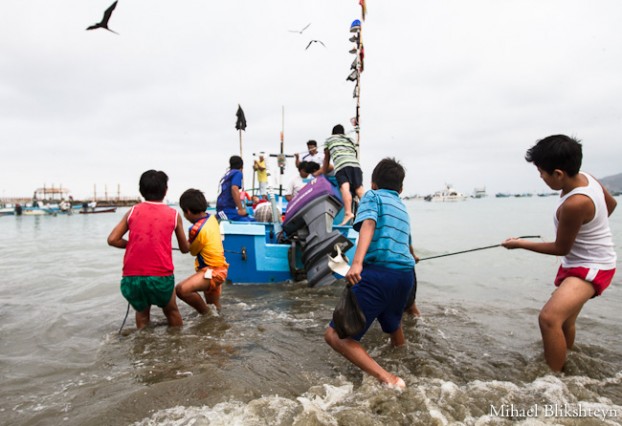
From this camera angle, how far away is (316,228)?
5.80 metres

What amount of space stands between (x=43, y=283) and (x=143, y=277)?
205 inches

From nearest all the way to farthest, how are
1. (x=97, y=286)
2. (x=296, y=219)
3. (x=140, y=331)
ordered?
(x=140, y=331), (x=296, y=219), (x=97, y=286)

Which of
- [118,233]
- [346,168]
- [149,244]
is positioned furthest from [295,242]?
[118,233]

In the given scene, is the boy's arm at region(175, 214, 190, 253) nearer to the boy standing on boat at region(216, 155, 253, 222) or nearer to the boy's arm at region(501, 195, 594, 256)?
the boy standing on boat at region(216, 155, 253, 222)

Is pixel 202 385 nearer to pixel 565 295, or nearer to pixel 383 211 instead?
pixel 383 211

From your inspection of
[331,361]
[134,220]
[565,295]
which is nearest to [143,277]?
[134,220]

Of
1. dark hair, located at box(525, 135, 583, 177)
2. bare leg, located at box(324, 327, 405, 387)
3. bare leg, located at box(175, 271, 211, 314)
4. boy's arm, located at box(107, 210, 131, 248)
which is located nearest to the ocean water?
bare leg, located at box(324, 327, 405, 387)

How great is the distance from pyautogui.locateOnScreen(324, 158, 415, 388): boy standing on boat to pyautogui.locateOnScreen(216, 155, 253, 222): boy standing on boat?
458 centimetres

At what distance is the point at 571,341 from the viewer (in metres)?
3.29

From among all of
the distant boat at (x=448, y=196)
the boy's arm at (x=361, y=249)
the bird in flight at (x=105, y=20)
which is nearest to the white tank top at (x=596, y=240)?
the boy's arm at (x=361, y=249)

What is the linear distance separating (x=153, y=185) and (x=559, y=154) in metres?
3.43

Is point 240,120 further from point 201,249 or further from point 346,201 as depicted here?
point 201,249

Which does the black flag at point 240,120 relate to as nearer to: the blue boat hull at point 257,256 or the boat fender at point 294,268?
the blue boat hull at point 257,256

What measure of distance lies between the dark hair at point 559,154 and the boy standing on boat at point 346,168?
3.81 meters
